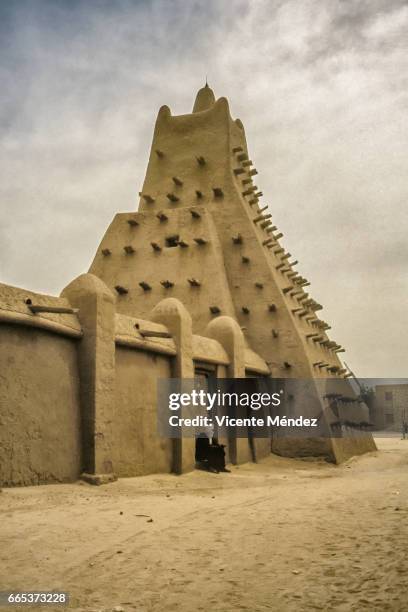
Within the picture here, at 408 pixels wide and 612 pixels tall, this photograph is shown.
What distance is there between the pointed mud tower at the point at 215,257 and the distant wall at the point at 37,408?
9.67 m

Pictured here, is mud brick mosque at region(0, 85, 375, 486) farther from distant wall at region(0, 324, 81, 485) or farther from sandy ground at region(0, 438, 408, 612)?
sandy ground at region(0, 438, 408, 612)

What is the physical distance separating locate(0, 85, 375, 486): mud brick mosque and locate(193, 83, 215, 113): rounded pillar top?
0.06 meters

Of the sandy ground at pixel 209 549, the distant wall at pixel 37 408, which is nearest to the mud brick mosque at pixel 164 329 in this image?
the distant wall at pixel 37 408

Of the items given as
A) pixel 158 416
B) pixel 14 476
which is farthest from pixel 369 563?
pixel 158 416

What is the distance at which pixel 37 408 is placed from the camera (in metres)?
10.1

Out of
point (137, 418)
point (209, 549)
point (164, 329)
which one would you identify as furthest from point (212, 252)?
point (209, 549)

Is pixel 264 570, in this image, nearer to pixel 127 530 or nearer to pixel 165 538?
pixel 165 538

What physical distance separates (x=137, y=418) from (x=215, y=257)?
9739 mm

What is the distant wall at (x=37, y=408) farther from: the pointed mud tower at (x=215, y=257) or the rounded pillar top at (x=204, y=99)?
the rounded pillar top at (x=204, y=99)

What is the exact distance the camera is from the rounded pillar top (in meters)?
28.5

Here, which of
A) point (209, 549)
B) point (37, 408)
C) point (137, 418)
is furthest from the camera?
point (137, 418)

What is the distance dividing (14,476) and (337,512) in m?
4.93

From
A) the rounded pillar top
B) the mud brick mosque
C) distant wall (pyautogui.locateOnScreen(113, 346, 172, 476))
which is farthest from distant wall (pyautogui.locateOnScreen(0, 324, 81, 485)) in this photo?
the rounded pillar top

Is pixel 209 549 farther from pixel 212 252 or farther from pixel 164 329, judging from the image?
pixel 212 252
